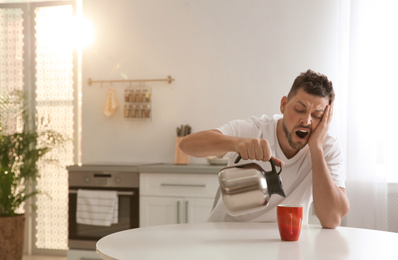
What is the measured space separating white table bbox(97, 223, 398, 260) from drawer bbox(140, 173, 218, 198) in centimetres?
174

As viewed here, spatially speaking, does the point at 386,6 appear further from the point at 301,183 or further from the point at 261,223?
the point at 261,223

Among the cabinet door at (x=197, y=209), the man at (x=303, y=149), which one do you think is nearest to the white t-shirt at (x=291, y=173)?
the man at (x=303, y=149)

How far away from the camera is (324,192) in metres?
1.84

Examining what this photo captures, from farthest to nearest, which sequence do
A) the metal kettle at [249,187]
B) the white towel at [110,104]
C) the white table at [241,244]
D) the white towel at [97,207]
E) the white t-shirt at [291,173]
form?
the white towel at [110,104]
the white towel at [97,207]
the white t-shirt at [291,173]
the metal kettle at [249,187]
the white table at [241,244]

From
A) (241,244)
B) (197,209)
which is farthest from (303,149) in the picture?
(197,209)

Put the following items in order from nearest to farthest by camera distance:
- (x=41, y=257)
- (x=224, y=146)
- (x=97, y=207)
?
1. (x=224, y=146)
2. (x=97, y=207)
3. (x=41, y=257)

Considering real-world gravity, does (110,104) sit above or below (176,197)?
above

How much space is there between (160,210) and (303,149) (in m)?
1.83

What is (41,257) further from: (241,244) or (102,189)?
(241,244)

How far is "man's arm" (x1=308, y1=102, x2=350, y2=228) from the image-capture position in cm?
179

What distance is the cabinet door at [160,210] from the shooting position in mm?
3590

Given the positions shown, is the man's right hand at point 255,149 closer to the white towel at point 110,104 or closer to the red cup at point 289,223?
the red cup at point 289,223

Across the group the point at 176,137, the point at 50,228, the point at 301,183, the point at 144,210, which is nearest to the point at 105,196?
the point at 144,210

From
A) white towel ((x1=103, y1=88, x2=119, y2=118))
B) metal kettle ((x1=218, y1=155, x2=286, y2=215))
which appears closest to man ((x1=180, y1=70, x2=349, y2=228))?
metal kettle ((x1=218, y1=155, x2=286, y2=215))
